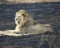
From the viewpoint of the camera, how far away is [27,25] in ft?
33.9

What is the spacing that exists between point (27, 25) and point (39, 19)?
10.6ft

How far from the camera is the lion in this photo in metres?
10.1

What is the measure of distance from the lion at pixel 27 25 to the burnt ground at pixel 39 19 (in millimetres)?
281

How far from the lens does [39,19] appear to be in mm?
13523

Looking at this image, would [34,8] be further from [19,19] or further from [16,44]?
[16,44]

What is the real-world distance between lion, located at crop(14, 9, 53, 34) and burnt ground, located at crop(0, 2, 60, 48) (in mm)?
281

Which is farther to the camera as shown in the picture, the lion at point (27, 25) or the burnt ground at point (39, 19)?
the lion at point (27, 25)

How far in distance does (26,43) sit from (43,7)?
8001 millimetres

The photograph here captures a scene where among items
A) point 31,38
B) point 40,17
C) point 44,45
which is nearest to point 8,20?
point 40,17

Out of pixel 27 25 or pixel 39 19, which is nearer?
pixel 27 25

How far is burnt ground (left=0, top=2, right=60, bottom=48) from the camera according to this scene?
8688 millimetres

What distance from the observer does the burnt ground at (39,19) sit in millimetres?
8688

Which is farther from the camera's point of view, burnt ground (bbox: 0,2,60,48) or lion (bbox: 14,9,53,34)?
lion (bbox: 14,9,53,34)

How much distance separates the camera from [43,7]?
55.4 feet
